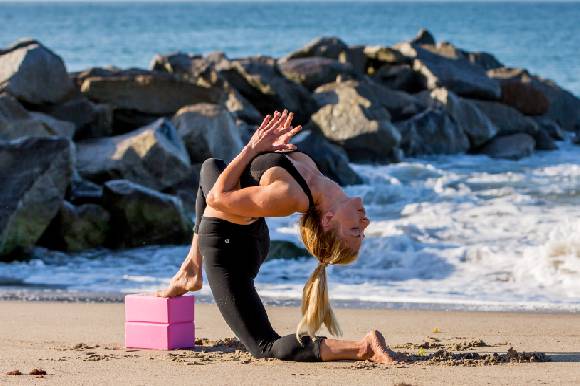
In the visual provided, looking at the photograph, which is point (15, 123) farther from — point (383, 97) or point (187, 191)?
point (383, 97)

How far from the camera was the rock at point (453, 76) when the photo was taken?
22.7m

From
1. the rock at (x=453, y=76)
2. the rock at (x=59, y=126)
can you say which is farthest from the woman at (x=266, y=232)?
the rock at (x=453, y=76)

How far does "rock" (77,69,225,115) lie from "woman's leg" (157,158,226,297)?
10.0 m

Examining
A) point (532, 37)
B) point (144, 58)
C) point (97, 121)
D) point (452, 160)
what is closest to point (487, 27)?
point (532, 37)

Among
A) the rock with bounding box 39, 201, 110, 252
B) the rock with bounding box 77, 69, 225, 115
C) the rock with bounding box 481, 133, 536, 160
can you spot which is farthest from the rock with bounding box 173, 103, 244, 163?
the rock with bounding box 481, 133, 536, 160

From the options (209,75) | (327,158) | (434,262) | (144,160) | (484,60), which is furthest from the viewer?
(484,60)

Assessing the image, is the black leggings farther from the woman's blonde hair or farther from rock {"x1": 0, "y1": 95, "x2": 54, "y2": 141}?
rock {"x1": 0, "y1": 95, "x2": 54, "y2": 141}

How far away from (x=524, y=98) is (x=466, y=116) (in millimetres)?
2582

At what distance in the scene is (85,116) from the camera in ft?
49.6

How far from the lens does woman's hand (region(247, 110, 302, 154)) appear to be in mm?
5984

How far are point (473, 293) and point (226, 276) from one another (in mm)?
3763

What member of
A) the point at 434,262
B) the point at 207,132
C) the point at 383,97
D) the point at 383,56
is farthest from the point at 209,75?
the point at 434,262

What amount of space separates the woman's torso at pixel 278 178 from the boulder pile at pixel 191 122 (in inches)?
203

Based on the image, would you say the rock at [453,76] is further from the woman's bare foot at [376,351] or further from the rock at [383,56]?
the woman's bare foot at [376,351]
